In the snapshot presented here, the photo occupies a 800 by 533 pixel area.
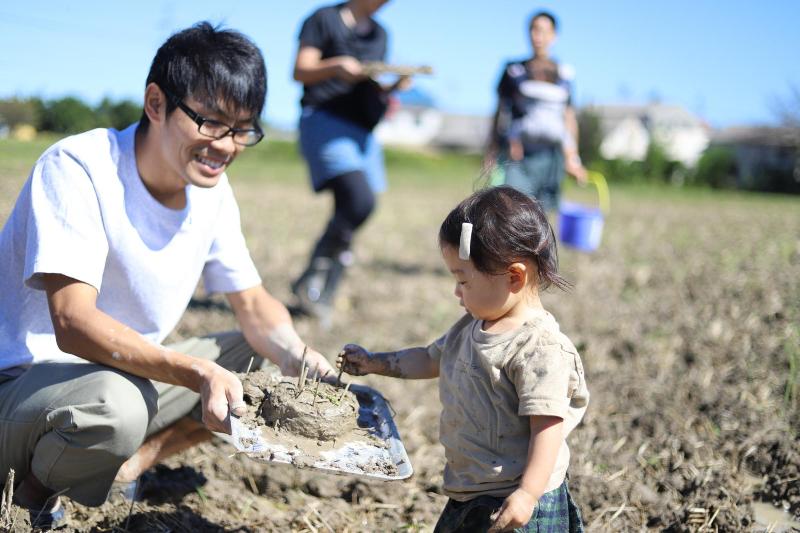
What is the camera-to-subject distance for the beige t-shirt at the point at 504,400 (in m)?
1.95

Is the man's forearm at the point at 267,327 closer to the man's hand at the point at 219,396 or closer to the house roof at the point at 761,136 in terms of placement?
the man's hand at the point at 219,396

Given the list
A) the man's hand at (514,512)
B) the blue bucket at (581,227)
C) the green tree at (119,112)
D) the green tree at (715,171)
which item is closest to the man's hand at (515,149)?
the blue bucket at (581,227)

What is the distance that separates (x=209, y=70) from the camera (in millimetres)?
2432

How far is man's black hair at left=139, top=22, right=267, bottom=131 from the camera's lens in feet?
8.00

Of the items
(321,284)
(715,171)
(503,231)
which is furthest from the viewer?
(715,171)

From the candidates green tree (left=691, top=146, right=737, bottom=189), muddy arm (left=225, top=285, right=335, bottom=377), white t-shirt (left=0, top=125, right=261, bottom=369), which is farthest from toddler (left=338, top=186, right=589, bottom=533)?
green tree (left=691, top=146, right=737, bottom=189)

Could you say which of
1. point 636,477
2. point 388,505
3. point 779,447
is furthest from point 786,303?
point 388,505

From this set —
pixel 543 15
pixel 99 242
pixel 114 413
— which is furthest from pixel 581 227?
pixel 114 413

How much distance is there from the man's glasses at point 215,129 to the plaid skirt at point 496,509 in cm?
129

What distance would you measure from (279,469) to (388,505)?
0.48 m

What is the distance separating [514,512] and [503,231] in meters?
0.67

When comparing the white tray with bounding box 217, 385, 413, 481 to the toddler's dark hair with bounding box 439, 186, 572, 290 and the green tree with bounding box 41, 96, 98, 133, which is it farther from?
the green tree with bounding box 41, 96, 98, 133

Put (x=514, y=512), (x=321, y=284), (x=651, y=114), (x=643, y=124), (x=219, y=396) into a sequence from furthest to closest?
(x=651, y=114) → (x=643, y=124) → (x=321, y=284) → (x=219, y=396) → (x=514, y=512)

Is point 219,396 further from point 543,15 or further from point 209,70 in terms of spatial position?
point 543,15
